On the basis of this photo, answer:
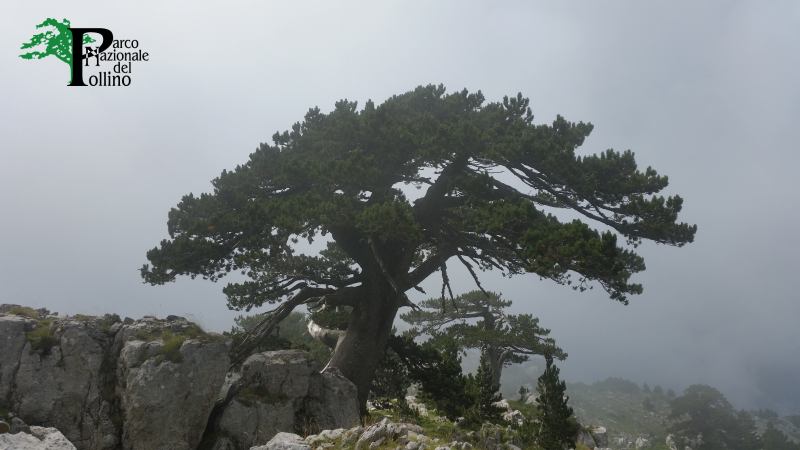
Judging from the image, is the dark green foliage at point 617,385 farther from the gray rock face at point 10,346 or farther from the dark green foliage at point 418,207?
the gray rock face at point 10,346

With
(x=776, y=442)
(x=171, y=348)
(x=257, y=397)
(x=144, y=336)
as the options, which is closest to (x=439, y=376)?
(x=257, y=397)

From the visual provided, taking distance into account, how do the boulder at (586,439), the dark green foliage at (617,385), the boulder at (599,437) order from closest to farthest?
1. the boulder at (586,439)
2. the boulder at (599,437)
3. the dark green foliage at (617,385)

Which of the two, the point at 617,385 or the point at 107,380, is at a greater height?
the point at 107,380

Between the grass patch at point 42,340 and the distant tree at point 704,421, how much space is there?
82.4m

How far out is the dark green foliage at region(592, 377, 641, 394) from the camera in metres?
A: 139

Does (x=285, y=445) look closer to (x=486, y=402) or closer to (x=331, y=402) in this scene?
(x=331, y=402)

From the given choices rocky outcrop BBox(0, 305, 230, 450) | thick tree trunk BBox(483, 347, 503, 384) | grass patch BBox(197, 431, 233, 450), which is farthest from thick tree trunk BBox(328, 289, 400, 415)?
thick tree trunk BBox(483, 347, 503, 384)

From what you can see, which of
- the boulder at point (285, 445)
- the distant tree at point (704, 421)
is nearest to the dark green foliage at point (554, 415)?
the boulder at point (285, 445)

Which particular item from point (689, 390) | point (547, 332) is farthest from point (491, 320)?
point (689, 390)

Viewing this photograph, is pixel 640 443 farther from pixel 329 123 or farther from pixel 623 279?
pixel 329 123

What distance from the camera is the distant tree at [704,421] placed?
201ft

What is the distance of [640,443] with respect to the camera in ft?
213

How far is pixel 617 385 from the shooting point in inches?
5851

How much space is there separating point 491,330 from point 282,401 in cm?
1710
